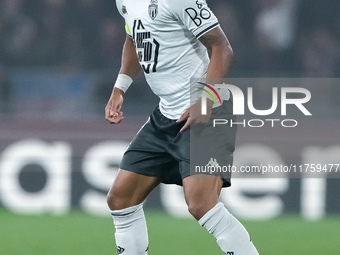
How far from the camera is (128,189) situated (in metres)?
4.64

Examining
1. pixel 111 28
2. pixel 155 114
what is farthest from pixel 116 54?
pixel 155 114

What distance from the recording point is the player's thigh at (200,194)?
4.35 meters

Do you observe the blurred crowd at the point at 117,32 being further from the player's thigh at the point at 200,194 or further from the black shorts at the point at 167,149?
the player's thigh at the point at 200,194

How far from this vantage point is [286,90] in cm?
860

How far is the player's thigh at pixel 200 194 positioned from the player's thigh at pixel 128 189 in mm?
347

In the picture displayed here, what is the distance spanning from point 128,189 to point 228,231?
59 cm

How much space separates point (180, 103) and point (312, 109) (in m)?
4.28

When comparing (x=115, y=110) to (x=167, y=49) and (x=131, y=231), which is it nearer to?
(x=167, y=49)

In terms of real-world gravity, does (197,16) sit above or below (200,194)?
above

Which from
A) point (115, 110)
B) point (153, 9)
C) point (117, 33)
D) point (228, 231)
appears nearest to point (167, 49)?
point (153, 9)

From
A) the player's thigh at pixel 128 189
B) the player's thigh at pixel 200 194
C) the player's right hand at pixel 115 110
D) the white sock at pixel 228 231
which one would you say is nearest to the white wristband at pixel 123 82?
the player's right hand at pixel 115 110

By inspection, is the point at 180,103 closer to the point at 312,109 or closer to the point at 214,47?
the point at 214,47

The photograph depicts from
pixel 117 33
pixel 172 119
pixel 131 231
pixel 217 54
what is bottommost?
pixel 131 231

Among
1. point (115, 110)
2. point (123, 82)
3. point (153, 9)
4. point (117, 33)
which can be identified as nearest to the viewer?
point (153, 9)
